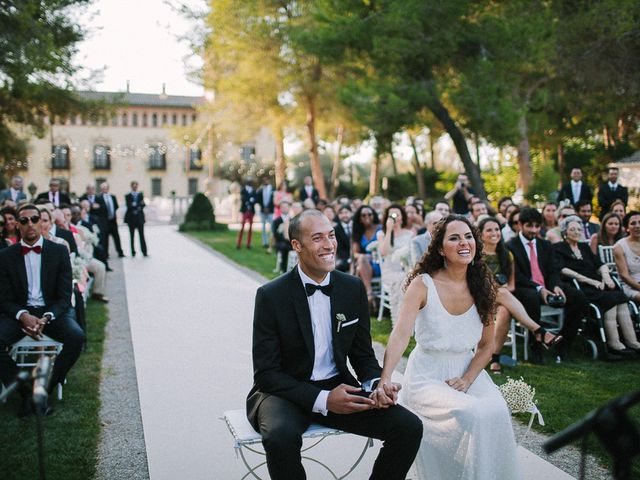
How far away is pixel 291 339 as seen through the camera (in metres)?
3.59

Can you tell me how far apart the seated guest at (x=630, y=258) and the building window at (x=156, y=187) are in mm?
57109

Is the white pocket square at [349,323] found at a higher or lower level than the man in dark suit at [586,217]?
lower

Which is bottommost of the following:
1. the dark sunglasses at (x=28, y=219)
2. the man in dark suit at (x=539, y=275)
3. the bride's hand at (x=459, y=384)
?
the bride's hand at (x=459, y=384)

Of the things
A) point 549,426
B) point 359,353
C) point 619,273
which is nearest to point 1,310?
point 359,353

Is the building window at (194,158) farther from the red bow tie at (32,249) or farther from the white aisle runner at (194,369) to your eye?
the red bow tie at (32,249)

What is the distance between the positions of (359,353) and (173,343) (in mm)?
4391

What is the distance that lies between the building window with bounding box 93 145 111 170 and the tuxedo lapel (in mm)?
59437

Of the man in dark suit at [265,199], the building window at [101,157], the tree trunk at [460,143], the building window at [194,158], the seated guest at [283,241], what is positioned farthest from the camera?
the building window at [194,158]

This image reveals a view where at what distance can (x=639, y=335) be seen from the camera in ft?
23.6

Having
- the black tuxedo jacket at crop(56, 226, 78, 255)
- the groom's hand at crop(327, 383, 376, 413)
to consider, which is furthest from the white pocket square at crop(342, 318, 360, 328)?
the black tuxedo jacket at crop(56, 226, 78, 255)

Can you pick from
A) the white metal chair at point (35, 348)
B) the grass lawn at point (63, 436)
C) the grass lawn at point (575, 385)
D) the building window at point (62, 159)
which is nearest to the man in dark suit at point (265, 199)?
the grass lawn at point (575, 385)

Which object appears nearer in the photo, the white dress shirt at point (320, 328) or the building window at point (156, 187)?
the white dress shirt at point (320, 328)

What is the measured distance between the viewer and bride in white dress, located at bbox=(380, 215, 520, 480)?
11.7 feet

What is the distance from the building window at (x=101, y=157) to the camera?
6006cm
